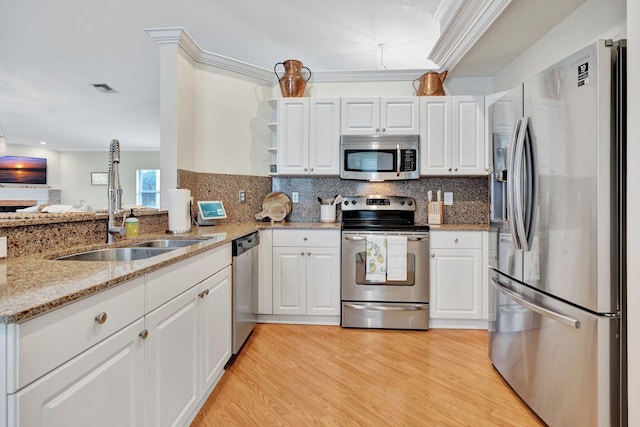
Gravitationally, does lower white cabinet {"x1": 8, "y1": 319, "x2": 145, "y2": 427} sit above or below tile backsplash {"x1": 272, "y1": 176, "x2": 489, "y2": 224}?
below

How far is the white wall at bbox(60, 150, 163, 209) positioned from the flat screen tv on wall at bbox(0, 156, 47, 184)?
1.67 ft

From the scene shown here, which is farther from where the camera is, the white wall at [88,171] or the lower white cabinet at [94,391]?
the white wall at [88,171]

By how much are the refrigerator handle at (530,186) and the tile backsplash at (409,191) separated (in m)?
1.73

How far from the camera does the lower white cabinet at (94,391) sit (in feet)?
2.45

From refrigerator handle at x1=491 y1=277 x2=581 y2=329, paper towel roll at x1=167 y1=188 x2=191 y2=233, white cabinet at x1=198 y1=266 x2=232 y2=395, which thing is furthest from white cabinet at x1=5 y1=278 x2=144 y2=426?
refrigerator handle at x1=491 y1=277 x2=581 y2=329

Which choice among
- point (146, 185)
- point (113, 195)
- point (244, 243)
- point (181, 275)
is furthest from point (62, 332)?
point (146, 185)

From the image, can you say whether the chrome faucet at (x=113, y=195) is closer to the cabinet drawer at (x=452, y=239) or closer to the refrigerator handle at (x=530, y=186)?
the refrigerator handle at (x=530, y=186)

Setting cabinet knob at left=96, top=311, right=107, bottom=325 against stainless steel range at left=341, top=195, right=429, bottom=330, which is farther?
stainless steel range at left=341, top=195, right=429, bottom=330

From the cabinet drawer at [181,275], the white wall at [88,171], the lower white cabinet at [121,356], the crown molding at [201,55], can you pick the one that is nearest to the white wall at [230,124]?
the crown molding at [201,55]

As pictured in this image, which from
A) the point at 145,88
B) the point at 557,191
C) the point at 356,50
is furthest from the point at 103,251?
the point at 145,88

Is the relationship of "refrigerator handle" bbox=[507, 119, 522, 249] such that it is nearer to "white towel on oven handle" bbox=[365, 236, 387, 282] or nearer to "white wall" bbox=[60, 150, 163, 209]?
"white towel on oven handle" bbox=[365, 236, 387, 282]

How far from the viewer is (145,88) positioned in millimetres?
4504

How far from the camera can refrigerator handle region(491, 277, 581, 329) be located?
56.2 inches

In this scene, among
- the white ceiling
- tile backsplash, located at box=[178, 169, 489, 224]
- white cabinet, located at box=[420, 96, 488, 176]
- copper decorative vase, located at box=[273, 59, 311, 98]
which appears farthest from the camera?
tile backsplash, located at box=[178, 169, 489, 224]
